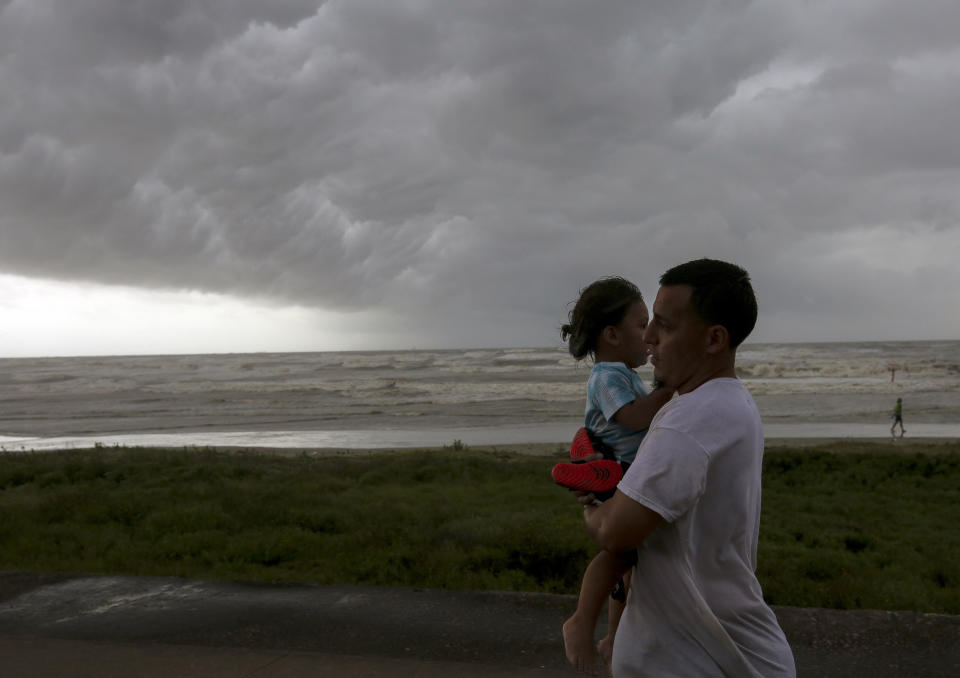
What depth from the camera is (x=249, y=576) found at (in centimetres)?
610

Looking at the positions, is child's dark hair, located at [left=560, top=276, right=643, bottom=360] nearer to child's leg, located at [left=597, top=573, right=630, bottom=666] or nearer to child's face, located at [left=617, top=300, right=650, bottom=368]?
child's face, located at [left=617, top=300, right=650, bottom=368]

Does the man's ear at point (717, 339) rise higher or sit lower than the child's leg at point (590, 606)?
higher

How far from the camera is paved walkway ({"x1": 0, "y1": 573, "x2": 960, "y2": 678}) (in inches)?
152

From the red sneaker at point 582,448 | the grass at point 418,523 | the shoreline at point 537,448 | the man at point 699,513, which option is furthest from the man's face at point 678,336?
the shoreline at point 537,448

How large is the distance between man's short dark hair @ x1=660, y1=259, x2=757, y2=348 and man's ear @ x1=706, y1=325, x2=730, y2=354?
0.01 metres

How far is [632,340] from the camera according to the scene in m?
2.77

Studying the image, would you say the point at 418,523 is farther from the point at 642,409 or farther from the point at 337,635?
the point at 642,409

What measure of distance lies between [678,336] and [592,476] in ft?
1.37

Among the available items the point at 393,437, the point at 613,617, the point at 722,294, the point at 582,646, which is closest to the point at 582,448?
the point at 582,646

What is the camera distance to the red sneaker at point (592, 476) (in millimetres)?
1898

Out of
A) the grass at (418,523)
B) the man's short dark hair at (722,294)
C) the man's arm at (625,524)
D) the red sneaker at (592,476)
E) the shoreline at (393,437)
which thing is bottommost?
the shoreline at (393,437)

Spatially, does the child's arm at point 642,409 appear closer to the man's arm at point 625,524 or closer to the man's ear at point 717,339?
the man's ear at point 717,339

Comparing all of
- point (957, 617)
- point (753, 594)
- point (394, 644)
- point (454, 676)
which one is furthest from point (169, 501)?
point (753, 594)

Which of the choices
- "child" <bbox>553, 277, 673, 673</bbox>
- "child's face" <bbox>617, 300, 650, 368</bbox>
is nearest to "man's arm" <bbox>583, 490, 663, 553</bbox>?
"child" <bbox>553, 277, 673, 673</bbox>
